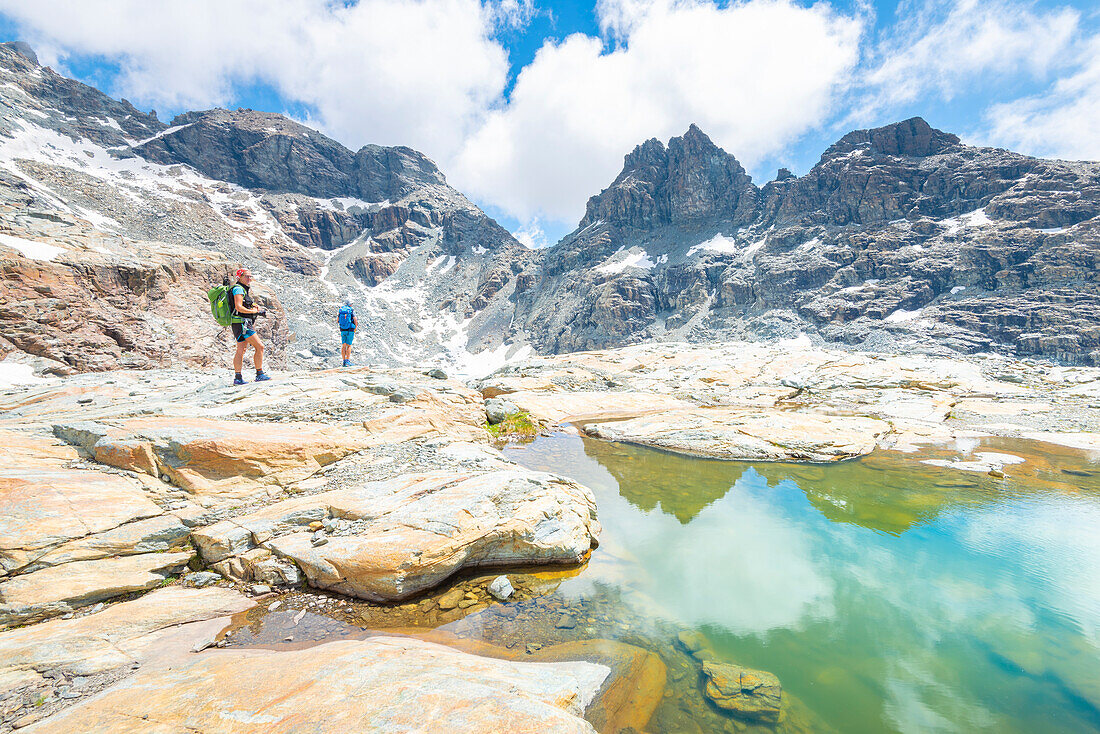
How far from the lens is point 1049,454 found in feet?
51.2

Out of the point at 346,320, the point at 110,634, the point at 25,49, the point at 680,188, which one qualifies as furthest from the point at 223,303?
the point at 25,49

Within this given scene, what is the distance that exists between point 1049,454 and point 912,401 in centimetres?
953

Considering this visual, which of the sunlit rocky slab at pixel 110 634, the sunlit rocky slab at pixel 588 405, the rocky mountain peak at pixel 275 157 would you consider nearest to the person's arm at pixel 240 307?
the sunlit rocky slab at pixel 110 634

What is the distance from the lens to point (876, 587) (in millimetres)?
7336

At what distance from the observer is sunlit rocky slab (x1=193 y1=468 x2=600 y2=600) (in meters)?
6.32

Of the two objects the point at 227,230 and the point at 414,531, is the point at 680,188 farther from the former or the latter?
the point at 414,531

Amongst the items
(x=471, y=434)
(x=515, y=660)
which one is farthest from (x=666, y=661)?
(x=471, y=434)

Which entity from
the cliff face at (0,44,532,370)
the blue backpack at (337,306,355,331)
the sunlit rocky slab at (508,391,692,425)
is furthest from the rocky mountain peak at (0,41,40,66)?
the sunlit rocky slab at (508,391,692,425)

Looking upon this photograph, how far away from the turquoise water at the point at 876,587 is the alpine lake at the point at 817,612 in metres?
Answer: 0.03

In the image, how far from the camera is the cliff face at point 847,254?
8575cm

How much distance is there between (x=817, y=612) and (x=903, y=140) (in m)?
175

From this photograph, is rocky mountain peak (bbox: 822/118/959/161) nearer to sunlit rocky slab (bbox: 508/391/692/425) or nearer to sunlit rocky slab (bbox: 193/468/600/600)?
sunlit rocky slab (bbox: 508/391/692/425)

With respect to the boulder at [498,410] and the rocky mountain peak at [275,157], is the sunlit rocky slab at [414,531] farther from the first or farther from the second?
the rocky mountain peak at [275,157]

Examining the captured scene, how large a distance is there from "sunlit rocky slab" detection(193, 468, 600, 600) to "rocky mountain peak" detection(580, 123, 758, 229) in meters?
162
